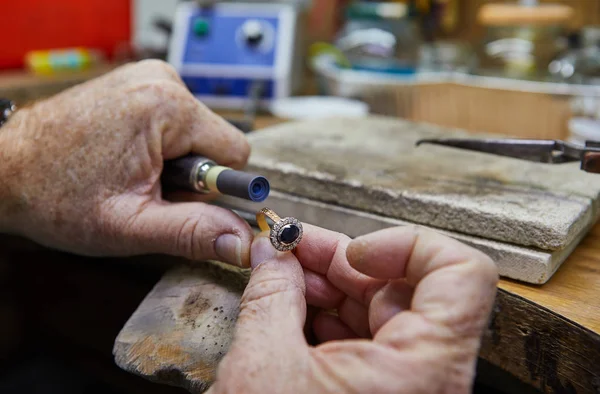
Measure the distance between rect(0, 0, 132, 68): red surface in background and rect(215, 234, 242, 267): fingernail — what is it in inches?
54.5

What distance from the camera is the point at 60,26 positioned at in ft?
5.78

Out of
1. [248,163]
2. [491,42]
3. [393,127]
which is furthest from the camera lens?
[491,42]

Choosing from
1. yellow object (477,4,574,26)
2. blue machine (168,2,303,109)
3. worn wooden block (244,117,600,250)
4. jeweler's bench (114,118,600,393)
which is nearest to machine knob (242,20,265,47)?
blue machine (168,2,303,109)

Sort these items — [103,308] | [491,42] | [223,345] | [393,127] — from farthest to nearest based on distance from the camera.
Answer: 1. [491,42]
2. [103,308]
3. [393,127]
4. [223,345]

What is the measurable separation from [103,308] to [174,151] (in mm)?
707

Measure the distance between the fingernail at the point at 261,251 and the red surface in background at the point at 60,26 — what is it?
4.71 ft

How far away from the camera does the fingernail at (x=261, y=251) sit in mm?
496

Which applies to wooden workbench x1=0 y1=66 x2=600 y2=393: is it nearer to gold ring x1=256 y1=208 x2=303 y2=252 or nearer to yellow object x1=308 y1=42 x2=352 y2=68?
gold ring x1=256 y1=208 x2=303 y2=252

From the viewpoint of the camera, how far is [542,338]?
511 millimetres

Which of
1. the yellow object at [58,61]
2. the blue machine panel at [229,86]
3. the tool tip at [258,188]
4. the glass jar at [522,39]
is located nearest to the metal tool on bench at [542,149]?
the tool tip at [258,188]

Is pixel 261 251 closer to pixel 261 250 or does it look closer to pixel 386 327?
pixel 261 250

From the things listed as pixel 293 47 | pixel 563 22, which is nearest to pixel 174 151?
pixel 293 47

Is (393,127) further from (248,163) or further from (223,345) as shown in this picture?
(223,345)

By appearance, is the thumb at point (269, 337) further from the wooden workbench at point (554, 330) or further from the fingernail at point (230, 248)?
the wooden workbench at point (554, 330)
